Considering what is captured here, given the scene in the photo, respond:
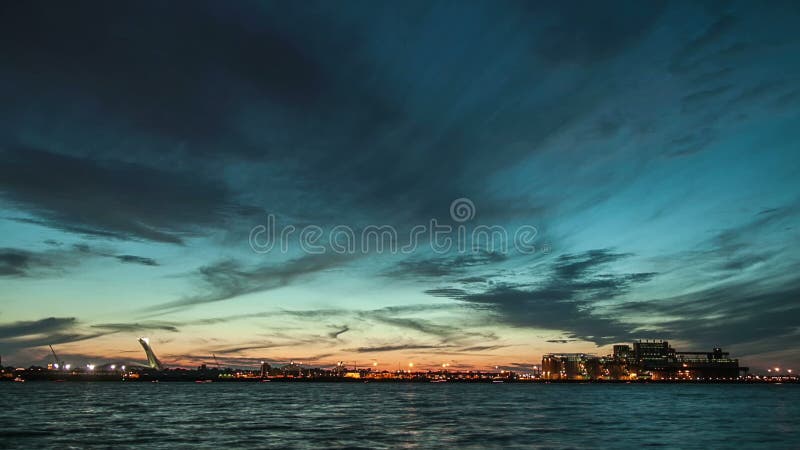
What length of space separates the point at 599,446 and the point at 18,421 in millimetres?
69680

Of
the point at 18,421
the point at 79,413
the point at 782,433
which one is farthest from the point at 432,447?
the point at 79,413

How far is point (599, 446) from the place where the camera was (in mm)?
54562

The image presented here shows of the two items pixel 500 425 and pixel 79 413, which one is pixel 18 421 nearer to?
pixel 79 413

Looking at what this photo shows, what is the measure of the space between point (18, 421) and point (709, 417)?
315ft

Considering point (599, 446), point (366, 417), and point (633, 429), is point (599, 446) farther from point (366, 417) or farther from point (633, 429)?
point (366, 417)

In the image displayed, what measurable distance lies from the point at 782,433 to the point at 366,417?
168 ft

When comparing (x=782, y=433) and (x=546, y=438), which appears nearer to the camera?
(x=546, y=438)

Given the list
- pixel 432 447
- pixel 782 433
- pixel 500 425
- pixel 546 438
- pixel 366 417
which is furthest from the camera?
pixel 366 417

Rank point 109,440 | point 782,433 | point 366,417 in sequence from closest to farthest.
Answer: point 109,440, point 782,433, point 366,417

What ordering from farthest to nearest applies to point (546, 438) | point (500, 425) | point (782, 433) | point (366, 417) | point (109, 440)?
point (366, 417) < point (500, 425) < point (782, 433) < point (546, 438) < point (109, 440)

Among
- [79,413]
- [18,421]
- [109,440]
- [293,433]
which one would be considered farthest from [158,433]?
[79,413]

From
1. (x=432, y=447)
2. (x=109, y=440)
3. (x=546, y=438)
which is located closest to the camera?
(x=432, y=447)

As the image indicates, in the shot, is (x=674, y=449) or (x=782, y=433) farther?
(x=782, y=433)

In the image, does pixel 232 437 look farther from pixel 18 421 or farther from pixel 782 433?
pixel 782 433
